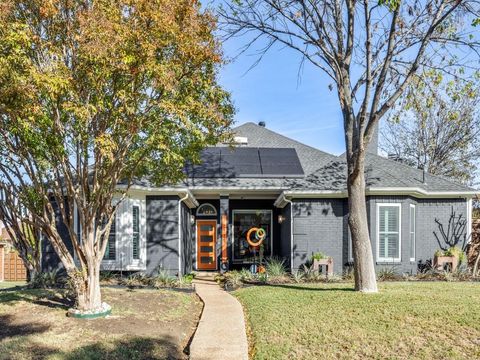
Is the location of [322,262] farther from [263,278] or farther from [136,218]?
[136,218]

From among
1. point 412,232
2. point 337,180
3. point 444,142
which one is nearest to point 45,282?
point 337,180

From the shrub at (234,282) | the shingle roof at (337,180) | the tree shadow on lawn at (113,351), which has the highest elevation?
the shingle roof at (337,180)

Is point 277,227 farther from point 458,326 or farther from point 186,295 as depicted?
point 458,326

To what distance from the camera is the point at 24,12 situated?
7.13 metres

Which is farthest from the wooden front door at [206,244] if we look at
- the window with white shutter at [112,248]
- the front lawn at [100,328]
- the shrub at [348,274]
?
the front lawn at [100,328]

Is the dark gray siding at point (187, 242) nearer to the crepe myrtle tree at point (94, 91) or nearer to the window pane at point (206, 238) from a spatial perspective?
the window pane at point (206, 238)

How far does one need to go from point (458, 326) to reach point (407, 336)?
101 centimetres

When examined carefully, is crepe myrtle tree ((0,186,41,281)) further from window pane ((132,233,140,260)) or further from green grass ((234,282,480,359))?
green grass ((234,282,480,359))

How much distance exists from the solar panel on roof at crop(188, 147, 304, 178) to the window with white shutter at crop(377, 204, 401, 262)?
408cm

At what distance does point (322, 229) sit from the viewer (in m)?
14.2

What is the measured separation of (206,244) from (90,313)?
991 cm

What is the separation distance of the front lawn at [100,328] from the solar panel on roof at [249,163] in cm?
742

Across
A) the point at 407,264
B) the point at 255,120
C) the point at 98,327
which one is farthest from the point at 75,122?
the point at 255,120

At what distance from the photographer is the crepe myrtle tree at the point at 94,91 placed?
6.70 meters
